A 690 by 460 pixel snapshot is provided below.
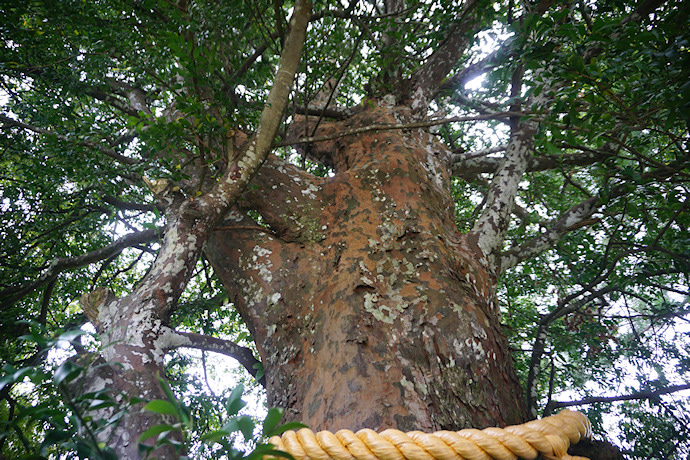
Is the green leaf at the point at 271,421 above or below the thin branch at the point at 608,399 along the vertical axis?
above

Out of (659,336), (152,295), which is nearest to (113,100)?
(152,295)

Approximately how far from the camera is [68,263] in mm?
2078

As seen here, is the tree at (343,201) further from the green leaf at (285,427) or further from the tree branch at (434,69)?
the green leaf at (285,427)

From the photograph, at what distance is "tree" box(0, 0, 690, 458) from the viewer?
1318 mm

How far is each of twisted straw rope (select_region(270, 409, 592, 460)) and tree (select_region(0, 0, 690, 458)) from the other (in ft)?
1.19

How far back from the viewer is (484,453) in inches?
32.0

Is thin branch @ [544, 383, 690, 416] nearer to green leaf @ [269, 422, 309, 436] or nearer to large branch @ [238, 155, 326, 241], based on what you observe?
large branch @ [238, 155, 326, 241]

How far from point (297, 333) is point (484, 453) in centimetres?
91

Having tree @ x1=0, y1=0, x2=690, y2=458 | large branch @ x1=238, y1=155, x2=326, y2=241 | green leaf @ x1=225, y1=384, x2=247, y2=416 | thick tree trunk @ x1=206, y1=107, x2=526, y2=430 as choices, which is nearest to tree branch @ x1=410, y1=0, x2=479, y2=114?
tree @ x1=0, y1=0, x2=690, y2=458

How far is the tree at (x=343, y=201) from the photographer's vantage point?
4.33 ft

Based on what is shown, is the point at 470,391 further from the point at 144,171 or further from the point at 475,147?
the point at 475,147

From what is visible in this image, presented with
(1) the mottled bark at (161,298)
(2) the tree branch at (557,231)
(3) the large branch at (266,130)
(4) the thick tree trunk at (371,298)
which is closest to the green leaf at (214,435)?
(1) the mottled bark at (161,298)

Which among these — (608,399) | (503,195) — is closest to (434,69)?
(503,195)

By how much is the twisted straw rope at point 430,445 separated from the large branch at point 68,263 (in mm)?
1510
